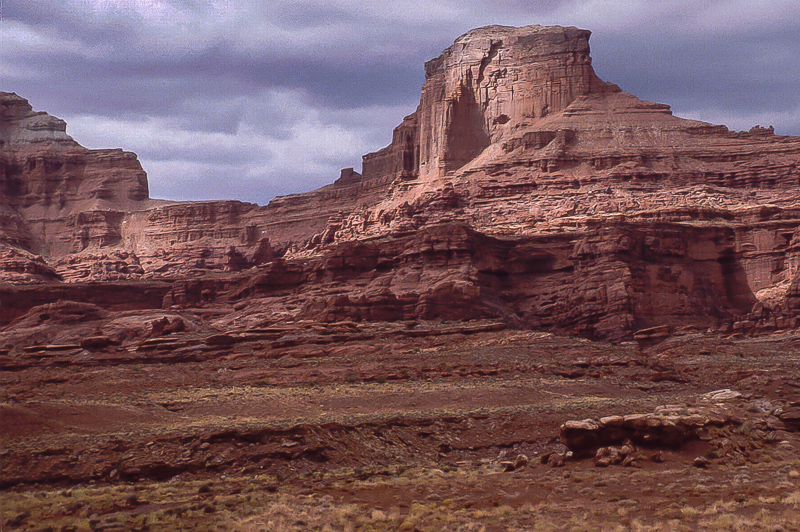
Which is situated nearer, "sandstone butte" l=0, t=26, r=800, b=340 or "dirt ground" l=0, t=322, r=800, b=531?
"dirt ground" l=0, t=322, r=800, b=531

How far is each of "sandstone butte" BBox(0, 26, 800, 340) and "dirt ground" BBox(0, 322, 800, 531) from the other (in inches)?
467

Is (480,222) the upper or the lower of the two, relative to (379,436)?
upper

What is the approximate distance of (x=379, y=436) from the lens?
105 feet

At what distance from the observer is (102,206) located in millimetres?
141250

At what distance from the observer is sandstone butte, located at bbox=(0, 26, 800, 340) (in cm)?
6850

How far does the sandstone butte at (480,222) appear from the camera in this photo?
68500mm

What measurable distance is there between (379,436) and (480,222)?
198ft

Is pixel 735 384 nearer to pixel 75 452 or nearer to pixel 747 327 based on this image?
pixel 747 327

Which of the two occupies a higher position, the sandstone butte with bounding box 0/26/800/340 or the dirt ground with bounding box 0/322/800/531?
the sandstone butte with bounding box 0/26/800/340

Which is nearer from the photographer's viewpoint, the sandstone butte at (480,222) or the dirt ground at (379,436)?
the dirt ground at (379,436)

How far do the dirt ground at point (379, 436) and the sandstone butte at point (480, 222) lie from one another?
11859 millimetres

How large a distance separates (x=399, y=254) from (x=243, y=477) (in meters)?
46.3

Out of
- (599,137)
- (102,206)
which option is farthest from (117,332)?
(102,206)

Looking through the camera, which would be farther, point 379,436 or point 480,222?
point 480,222
